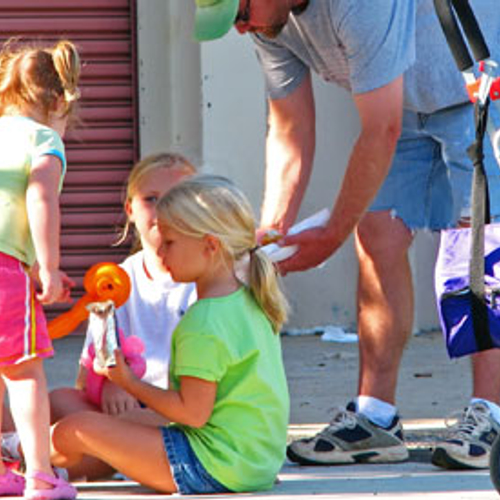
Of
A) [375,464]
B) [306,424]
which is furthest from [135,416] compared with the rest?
[306,424]

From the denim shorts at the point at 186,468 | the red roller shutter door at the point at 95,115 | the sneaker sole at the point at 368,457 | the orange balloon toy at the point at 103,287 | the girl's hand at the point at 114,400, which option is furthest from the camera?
the red roller shutter door at the point at 95,115

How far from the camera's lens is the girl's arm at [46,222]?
385cm

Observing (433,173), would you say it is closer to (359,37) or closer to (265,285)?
(359,37)

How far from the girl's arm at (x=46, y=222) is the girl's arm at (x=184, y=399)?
0.78 feet

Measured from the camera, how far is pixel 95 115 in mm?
8078

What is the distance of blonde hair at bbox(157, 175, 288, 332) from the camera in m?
3.95

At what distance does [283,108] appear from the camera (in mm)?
4957

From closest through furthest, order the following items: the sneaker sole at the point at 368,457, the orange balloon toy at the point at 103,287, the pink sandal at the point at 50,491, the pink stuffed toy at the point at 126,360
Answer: the pink sandal at the point at 50,491 → the orange balloon toy at the point at 103,287 → the pink stuffed toy at the point at 126,360 → the sneaker sole at the point at 368,457

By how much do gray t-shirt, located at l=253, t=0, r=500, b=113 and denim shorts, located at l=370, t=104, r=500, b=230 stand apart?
75 millimetres

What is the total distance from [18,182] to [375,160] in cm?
110

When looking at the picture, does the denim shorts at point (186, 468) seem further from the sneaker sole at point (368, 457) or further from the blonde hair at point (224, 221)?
the sneaker sole at point (368, 457)

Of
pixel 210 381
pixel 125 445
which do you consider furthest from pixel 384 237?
pixel 125 445

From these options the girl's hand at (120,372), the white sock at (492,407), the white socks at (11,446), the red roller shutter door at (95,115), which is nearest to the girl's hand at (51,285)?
the girl's hand at (120,372)

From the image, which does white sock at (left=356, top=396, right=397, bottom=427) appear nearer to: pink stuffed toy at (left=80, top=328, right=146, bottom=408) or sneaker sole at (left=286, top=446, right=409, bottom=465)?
sneaker sole at (left=286, top=446, right=409, bottom=465)
